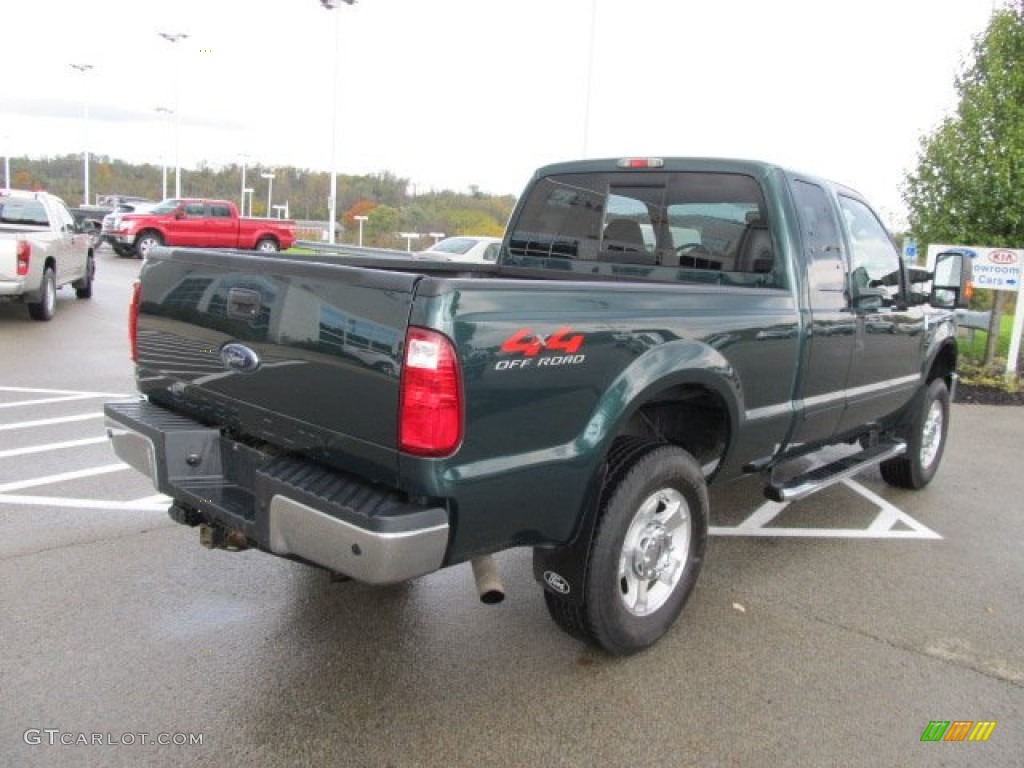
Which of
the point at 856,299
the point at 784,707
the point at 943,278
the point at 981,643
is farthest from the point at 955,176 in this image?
the point at 784,707

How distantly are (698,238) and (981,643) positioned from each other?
231 centimetres

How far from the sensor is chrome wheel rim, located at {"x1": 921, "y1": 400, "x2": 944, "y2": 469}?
233 inches

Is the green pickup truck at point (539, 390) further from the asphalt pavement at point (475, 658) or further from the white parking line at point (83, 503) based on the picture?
the white parking line at point (83, 503)

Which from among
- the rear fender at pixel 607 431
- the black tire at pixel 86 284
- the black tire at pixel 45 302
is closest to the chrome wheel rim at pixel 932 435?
the rear fender at pixel 607 431

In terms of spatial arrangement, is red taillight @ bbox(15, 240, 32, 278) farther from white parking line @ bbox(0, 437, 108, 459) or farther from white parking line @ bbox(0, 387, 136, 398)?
white parking line @ bbox(0, 437, 108, 459)

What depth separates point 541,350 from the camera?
8.77 feet

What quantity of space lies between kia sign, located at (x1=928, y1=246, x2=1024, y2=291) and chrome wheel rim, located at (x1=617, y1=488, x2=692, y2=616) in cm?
864

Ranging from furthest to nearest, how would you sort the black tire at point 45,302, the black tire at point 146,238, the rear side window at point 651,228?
the black tire at point 146,238 → the black tire at point 45,302 → the rear side window at point 651,228

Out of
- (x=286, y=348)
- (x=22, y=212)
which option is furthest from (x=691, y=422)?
(x=22, y=212)

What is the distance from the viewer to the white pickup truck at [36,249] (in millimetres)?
11039

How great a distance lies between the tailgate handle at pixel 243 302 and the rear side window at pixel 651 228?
7.15ft

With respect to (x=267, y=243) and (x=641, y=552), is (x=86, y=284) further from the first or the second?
(x=641, y=552)

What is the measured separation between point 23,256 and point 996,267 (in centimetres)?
1298

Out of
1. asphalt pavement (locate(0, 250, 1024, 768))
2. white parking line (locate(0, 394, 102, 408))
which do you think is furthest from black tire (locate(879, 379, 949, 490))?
white parking line (locate(0, 394, 102, 408))
